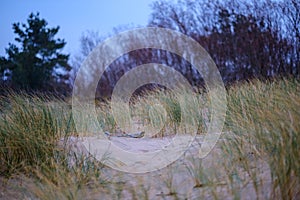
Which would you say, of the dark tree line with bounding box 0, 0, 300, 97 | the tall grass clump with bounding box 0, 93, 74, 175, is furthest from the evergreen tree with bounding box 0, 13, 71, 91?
the tall grass clump with bounding box 0, 93, 74, 175

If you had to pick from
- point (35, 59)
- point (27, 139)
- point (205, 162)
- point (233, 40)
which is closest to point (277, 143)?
point (205, 162)

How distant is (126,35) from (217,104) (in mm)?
7904

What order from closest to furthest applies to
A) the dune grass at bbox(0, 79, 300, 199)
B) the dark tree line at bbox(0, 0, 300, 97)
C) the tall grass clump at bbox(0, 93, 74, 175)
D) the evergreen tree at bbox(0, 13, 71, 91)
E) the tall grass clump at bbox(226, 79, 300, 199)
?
1. the tall grass clump at bbox(226, 79, 300, 199)
2. the dune grass at bbox(0, 79, 300, 199)
3. the tall grass clump at bbox(0, 93, 74, 175)
4. the dark tree line at bbox(0, 0, 300, 97)
5. the evergreen tree at bbox(0, 13, 71, 91)

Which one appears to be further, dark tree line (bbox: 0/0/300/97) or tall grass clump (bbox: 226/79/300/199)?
dark tree line (bbox: 0/0/300/97)

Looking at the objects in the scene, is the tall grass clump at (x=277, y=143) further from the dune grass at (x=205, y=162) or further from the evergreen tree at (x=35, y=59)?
the evergreen tree at (x=35, y=59)

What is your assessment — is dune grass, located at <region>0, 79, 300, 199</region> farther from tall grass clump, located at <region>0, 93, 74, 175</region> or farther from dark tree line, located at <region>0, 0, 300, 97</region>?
dark tree line, located at <region>0, 0, 300, 97</region>

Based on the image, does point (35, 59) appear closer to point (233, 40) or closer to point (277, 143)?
point (233, 40)

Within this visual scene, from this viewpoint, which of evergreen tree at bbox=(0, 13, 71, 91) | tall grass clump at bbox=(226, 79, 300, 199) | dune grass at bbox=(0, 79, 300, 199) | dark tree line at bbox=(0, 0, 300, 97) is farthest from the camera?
evergreen tree at bbox=(0, 13, 71, 91)

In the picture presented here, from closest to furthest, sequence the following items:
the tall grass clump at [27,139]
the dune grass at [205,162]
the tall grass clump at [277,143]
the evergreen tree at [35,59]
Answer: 1. the tall grass clump at [277,143]
2. the dune grass at [205,162]
3. the tall grass clump at [27,139]
4. the evergreen tree at [35,59]

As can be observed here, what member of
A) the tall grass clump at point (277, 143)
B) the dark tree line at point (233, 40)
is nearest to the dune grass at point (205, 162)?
the tall grass clump at point (277, 143)

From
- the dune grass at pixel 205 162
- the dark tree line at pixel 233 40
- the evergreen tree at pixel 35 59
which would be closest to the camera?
the dune grass at pixel 205 162

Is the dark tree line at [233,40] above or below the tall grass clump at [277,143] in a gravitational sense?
above

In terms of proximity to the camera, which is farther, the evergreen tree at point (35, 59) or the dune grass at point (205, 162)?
the evergreen tree at point (35, 59)

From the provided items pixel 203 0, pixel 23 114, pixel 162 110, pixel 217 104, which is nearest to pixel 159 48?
pixel 203 0
